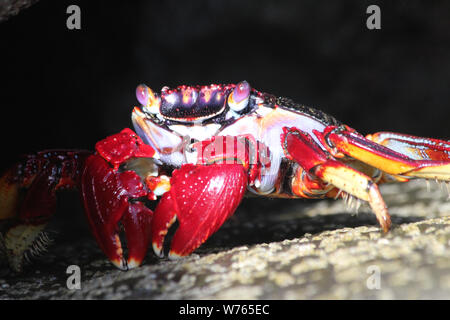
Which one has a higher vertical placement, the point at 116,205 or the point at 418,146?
the point at 418,146

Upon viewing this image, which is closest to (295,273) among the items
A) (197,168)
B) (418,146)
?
(197,168)

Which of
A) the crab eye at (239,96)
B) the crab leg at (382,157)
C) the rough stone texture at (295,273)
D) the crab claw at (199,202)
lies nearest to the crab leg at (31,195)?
the rough stone texture at (295,273)

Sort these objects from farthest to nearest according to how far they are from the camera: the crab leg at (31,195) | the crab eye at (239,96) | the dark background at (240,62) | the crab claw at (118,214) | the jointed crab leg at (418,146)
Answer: the dark background at (240,62)
the crab leg at (31,195)
the jointed crab leg at (418,146)
the crab eye at (239,96)
the crab claw at (118,214)

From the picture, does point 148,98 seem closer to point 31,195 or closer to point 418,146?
point 31,195

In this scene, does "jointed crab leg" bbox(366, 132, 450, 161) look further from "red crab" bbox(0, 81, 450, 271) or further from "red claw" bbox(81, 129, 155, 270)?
"red claw" bbox(81, 129, 155, 270)

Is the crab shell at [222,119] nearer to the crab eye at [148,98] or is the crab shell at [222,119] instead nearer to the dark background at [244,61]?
the crab eye at [148,98]
